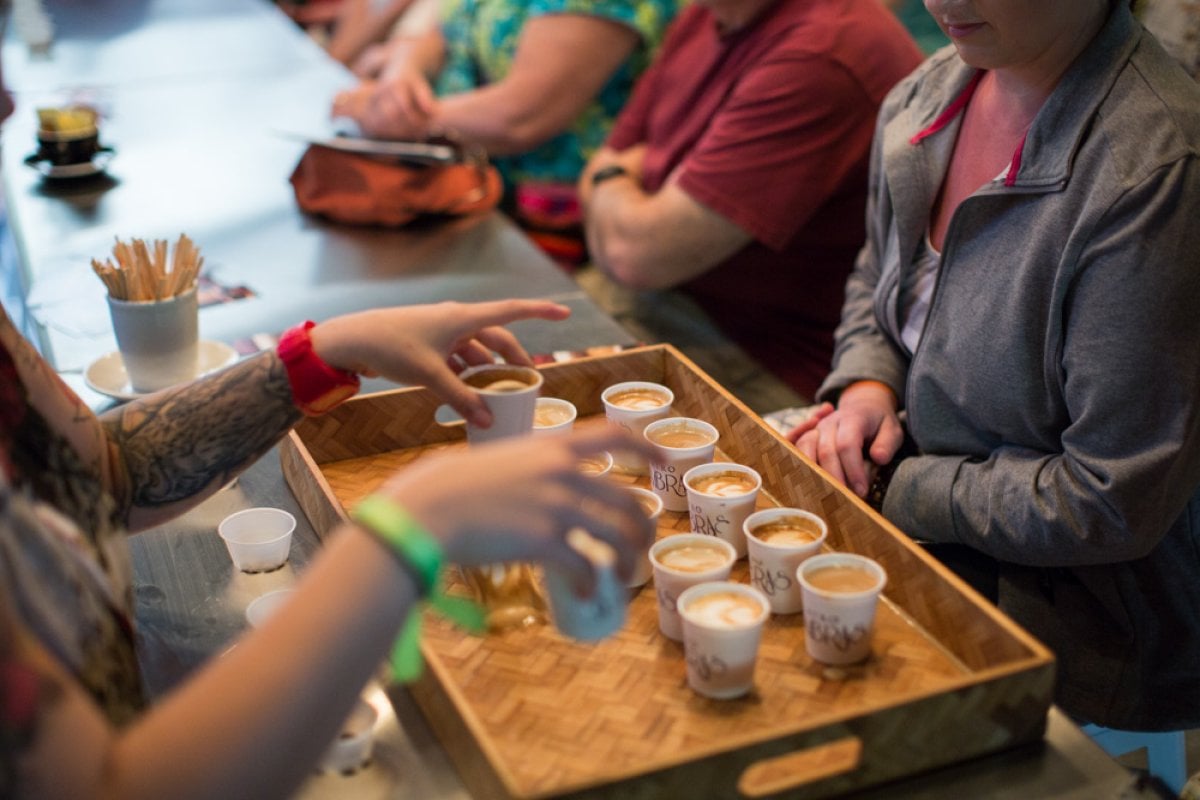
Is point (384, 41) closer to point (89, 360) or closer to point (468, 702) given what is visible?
point (89, 360)

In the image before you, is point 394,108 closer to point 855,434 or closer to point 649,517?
point 855,434

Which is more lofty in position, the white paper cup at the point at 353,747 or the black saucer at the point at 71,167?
the white paper cup at the point at 353,747

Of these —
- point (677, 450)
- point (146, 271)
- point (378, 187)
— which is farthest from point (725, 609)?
point (378, 187)

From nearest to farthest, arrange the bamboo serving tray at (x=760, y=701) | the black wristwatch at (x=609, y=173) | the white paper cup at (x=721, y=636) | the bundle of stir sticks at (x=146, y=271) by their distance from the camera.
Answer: the bamboo serving tray at (x=760, y=701)
the white paper cup at (x=721, y=636)
the bundle of stir sticks at (x=146, y=271)
the black wristwatch at (x=609, y=173)

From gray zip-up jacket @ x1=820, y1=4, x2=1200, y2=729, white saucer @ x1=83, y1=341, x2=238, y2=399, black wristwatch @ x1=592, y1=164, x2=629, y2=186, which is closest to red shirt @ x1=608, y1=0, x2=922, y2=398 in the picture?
black wristwatch @ x1=592, y1=164, x2=629, y2=186

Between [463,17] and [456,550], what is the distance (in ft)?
8.63

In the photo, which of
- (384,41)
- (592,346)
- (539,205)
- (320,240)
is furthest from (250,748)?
(384,41)

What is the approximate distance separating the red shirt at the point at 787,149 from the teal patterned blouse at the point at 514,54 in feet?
0.83

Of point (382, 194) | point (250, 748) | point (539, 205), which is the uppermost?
point (250, 748)

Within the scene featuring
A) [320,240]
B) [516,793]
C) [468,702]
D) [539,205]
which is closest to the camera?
[516,793]

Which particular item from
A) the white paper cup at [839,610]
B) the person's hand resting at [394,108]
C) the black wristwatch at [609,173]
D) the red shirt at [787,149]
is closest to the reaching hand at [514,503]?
the white paper cup at [839,610]

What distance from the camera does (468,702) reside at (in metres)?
1.09

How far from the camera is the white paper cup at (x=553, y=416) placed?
4.82ft

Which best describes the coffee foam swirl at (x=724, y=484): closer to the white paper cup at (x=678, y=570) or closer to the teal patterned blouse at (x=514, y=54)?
the white paper cup at (x=678, y=570)
